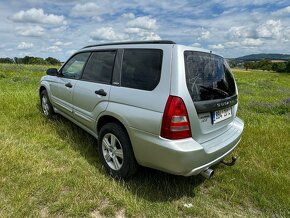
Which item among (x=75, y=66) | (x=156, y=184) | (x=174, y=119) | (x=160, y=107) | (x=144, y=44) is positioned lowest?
(x=156, y=184)

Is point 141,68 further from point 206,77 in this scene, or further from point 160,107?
point 206,77

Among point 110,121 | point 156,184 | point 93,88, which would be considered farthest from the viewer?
point 93,88

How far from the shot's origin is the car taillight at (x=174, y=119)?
2600 millimetres

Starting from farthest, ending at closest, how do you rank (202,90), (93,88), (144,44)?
(93,88)
(144,44)
(202,90)

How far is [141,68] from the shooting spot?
3070mm

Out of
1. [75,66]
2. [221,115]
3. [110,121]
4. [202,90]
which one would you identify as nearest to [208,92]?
[202,90]

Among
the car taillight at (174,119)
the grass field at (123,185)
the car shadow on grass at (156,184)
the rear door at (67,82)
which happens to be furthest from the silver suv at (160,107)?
A: the rear door at (67,82)

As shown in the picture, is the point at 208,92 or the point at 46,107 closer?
the point at 208,92

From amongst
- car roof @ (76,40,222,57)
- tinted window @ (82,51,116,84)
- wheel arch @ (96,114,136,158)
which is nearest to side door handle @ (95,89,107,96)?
tinted window @ (82,51,116,84)

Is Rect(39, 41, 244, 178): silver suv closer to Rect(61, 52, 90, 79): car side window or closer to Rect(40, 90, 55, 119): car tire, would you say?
Rect(61, 52, 90, 79): car side window

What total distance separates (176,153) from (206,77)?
1010 millimetres

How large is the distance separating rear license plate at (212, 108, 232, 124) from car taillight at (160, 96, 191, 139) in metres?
0.53

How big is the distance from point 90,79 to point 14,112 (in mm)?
3300

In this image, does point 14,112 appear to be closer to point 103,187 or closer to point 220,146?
point 103,187
